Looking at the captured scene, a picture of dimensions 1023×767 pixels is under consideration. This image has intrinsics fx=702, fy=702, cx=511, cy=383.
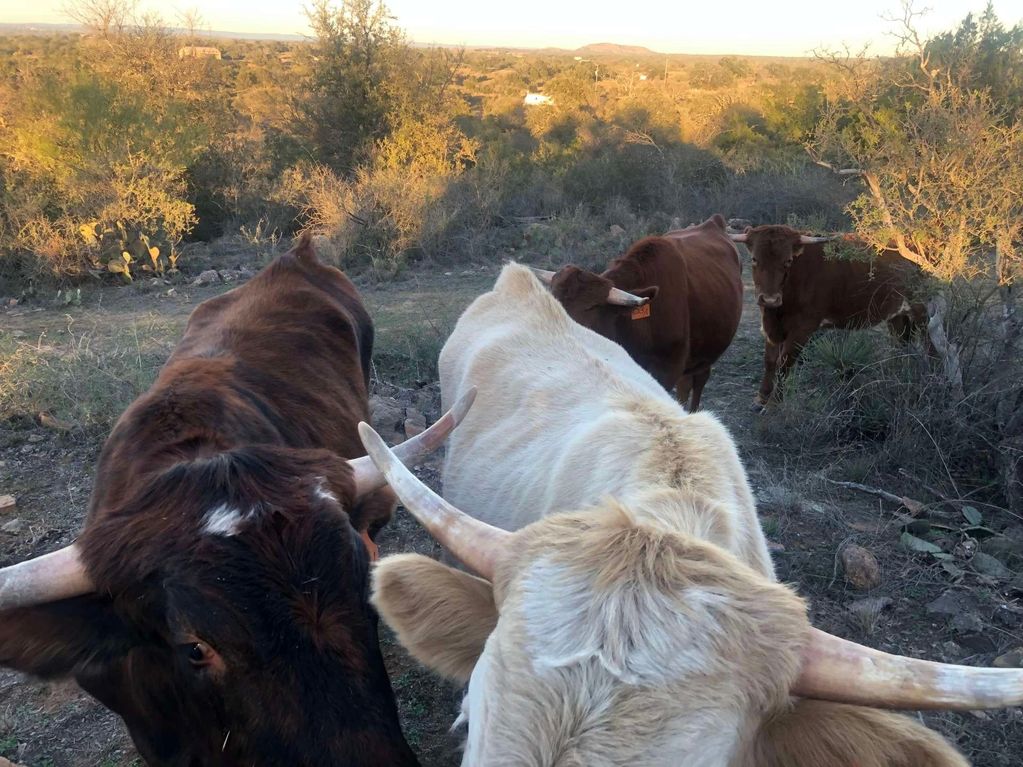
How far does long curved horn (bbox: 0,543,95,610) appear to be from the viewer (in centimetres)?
183

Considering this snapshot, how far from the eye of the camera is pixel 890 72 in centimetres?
586

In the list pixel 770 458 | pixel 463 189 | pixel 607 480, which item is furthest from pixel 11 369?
pixel 463 189

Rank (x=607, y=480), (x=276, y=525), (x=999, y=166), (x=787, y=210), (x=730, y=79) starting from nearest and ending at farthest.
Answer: (x=276, y=525), (x=607, y=480), (x=999, y=166), (x=787, y=210), (x=730, y=79)

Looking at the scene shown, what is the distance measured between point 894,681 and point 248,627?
1.44 m

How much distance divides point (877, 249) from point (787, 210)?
25.9 ft

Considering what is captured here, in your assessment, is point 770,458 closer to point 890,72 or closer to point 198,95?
point 890,72

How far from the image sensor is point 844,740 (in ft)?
4.39

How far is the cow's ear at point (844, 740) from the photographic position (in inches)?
51.7

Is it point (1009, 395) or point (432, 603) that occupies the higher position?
point (432, 603)

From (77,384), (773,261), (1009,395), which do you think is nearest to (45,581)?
(77,384)

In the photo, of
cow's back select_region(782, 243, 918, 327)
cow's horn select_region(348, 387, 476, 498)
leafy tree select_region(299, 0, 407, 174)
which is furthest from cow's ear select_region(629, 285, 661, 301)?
leafy tree select_region(299, 0, 407, 174)

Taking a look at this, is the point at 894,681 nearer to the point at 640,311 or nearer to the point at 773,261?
the point at 640,311

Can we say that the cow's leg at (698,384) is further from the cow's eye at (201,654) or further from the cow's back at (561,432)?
the cow's eye at (201,654)

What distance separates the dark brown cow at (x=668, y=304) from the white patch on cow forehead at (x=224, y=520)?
3.92m
